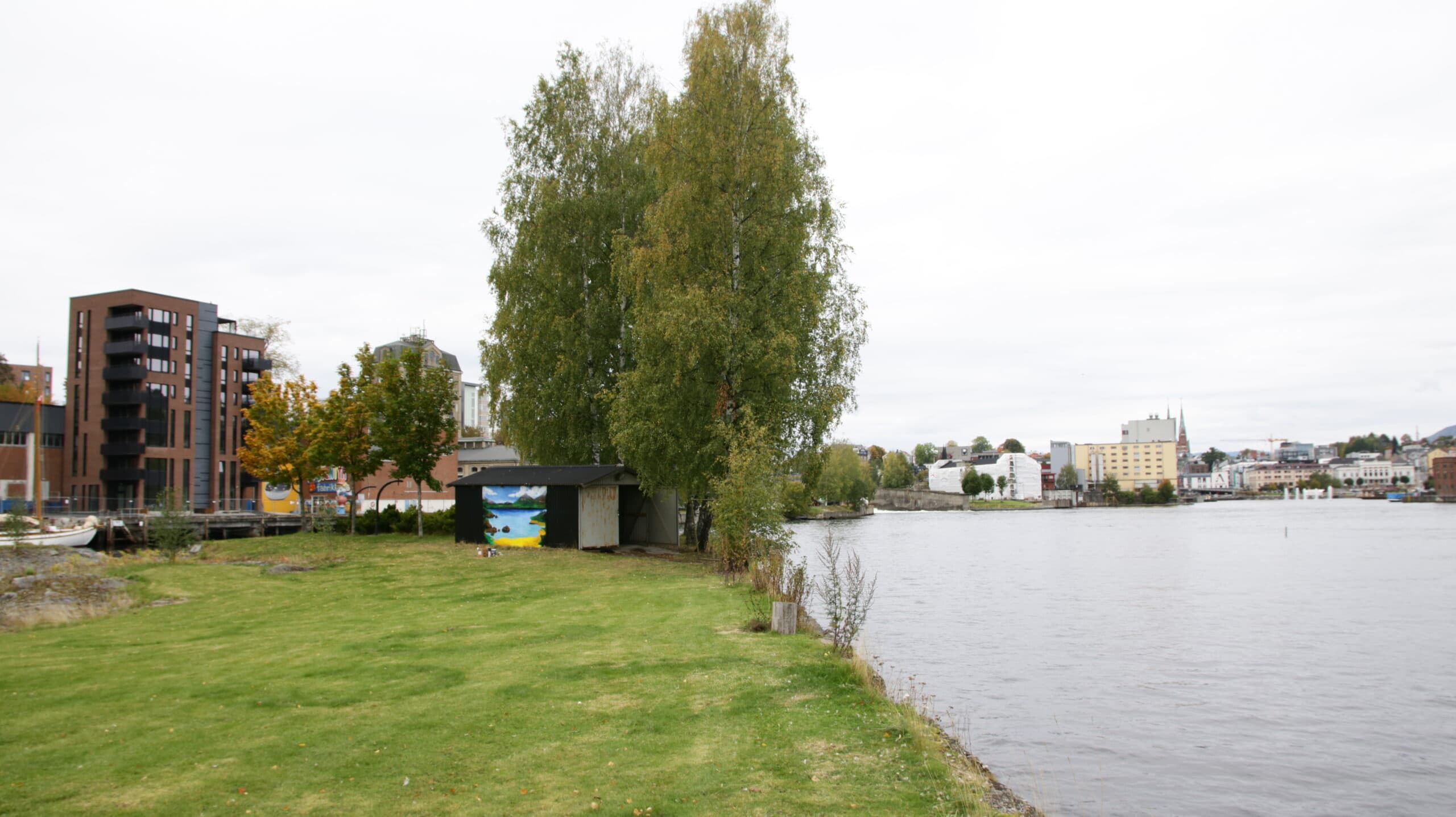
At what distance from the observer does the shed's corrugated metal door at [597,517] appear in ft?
108

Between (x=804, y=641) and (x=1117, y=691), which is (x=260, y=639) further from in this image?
(x=1117, y=691)

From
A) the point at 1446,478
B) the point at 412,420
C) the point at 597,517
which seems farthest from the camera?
the point at 1446,478

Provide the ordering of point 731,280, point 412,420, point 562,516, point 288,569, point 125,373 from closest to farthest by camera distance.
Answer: point 288,569, point 731,280, point 562,516, point 412,420, point 125,373

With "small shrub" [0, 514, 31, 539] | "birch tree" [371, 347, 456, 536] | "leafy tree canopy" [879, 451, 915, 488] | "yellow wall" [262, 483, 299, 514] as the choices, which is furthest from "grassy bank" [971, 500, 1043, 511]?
"small shrub" [0, 514, 31, 539]

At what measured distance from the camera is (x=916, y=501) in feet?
599

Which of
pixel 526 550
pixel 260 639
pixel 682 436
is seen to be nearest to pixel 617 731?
pixel 260 639

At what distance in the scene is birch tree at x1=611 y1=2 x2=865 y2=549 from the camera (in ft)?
96.6

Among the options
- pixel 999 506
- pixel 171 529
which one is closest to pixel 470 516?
pixel 171 529

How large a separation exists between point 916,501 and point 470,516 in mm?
154671

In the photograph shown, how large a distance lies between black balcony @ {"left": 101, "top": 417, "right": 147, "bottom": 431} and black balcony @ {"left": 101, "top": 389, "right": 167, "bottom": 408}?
1.12 metres

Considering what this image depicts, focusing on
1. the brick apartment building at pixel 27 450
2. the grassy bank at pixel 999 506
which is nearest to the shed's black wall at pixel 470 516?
the brick apartment building at pixel 27 450

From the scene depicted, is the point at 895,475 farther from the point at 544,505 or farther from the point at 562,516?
the point at 562,516

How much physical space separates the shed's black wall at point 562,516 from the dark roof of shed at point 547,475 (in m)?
0.39

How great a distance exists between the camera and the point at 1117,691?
17.5 metres
